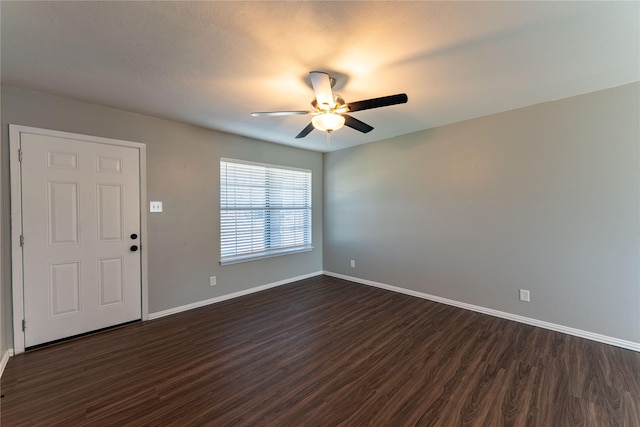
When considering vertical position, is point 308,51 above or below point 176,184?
above

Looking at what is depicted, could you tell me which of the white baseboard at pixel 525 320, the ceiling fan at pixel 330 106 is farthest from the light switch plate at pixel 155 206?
the white baseboard at pixel 525 320

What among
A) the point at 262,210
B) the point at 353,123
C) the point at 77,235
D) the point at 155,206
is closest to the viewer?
the point at 353,123

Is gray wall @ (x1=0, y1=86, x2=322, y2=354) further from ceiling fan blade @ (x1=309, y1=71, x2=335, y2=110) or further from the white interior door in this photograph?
ceiling fan blade @ (x1=309, y1=71, x2=335, y2=110)

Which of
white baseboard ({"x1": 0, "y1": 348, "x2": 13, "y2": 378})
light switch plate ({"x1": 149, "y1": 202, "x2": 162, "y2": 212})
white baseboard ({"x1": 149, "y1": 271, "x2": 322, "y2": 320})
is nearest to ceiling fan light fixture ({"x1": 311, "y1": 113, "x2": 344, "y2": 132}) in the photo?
light switch plate ({"x1": 149, "y1": 202, "x2": 162, "y2": 212})

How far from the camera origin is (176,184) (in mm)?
3336

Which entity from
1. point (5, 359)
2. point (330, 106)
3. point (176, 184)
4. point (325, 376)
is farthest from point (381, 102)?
point (5, 359)

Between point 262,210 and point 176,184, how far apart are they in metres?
1.35

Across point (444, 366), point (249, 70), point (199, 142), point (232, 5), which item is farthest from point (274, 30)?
point (444, 366)

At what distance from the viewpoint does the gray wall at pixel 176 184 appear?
8.57 ft

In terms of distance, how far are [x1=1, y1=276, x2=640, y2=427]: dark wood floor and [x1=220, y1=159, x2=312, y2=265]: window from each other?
1.27m

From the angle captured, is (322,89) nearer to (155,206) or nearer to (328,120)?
→ (328,120)

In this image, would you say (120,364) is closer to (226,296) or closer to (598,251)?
(226,296)

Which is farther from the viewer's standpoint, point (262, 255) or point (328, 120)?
point (262, 255)

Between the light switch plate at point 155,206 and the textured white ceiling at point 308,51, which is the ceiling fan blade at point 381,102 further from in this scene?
the light switch plate at point 155,206
